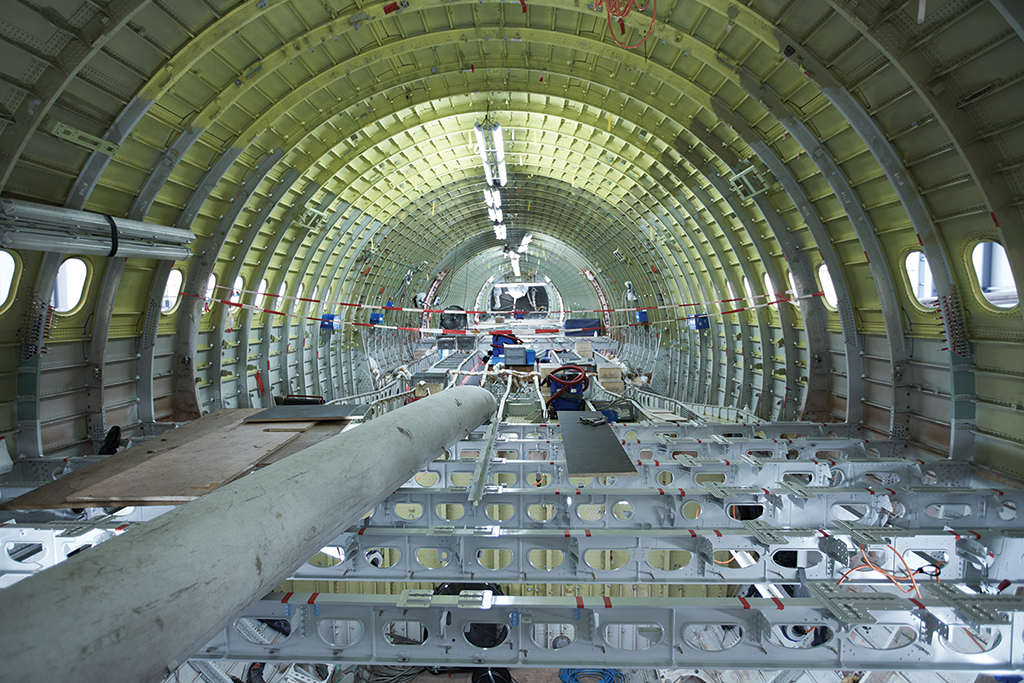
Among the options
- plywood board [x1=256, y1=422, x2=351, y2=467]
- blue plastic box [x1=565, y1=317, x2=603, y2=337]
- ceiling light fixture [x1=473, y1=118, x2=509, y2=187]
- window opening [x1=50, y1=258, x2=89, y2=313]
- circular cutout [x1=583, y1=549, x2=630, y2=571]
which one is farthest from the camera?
blue plastic box [x1=565, y1=317, x2=603, y2=337]

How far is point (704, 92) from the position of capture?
8906mm

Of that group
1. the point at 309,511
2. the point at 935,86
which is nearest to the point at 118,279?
the point at 309,511

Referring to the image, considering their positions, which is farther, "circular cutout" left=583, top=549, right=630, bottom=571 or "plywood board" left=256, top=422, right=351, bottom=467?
"circular cutout" left=583, top=549, right=630, bottom=571

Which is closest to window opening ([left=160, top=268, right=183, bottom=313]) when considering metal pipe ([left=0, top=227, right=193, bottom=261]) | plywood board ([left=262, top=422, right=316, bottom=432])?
metal pipe ([left=0, top=227, right=193, bottom=261])

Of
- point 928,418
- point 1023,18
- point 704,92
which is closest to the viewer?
point 1023,18

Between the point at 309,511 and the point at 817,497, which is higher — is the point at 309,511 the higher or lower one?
the higher one

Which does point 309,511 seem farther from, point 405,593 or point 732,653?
point 732,653

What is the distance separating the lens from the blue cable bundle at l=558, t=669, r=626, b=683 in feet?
22.3

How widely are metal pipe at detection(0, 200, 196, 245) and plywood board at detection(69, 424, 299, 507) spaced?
11.1ft

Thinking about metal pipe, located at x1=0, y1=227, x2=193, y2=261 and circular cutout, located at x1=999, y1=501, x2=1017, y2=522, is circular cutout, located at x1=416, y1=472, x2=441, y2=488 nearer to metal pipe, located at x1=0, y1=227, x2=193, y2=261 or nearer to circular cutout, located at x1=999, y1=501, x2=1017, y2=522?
metal pipe, located at x1=0, y1=227, x2=193, y2=261

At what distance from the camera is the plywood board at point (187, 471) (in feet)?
13.6

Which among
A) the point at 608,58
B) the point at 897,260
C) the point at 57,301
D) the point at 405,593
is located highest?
the point at 608,58

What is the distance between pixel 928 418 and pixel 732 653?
22.8 feet

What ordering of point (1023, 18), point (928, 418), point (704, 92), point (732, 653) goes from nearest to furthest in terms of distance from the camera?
point (732, 653)
point (1023, 18)
point (928, 418)
point (704, 92)
